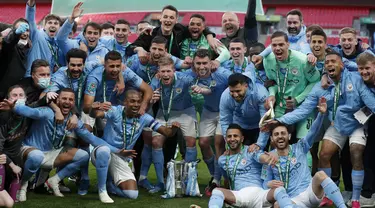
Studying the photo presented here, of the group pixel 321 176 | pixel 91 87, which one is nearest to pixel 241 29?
pixel 91 87

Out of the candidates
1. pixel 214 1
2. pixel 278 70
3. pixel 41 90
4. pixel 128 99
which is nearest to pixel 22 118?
pixel 41 90

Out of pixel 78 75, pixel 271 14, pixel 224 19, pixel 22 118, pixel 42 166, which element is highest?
pixel 271 14

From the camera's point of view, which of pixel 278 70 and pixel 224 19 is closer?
pixel 278 70

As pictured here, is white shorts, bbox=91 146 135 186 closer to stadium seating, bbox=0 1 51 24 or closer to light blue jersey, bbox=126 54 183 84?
light blue jersey, bbox=126 54 183 84

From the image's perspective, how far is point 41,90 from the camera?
6.58 meters

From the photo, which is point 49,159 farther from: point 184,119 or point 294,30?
point 294,30

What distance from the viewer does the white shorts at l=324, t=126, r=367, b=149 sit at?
631cm

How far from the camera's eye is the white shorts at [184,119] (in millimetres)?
7207

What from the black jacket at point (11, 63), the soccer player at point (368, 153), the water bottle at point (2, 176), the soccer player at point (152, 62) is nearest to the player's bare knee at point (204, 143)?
the soccer player at point (152, 62)

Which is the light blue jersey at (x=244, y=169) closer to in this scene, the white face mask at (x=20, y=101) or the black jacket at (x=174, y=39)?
the black jacket at (x=174, y=39)

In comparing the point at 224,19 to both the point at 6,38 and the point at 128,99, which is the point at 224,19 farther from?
the point at 6,38

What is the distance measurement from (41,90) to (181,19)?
19.9 m

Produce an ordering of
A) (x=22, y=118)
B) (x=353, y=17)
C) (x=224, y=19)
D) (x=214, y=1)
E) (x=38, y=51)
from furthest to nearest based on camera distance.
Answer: (x=353, y=17) → (x=214, y=1) → (x=224, y=19) → (x=38, y=51) → (x=22, y=118)

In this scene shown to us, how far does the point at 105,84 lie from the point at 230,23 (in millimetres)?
1722
